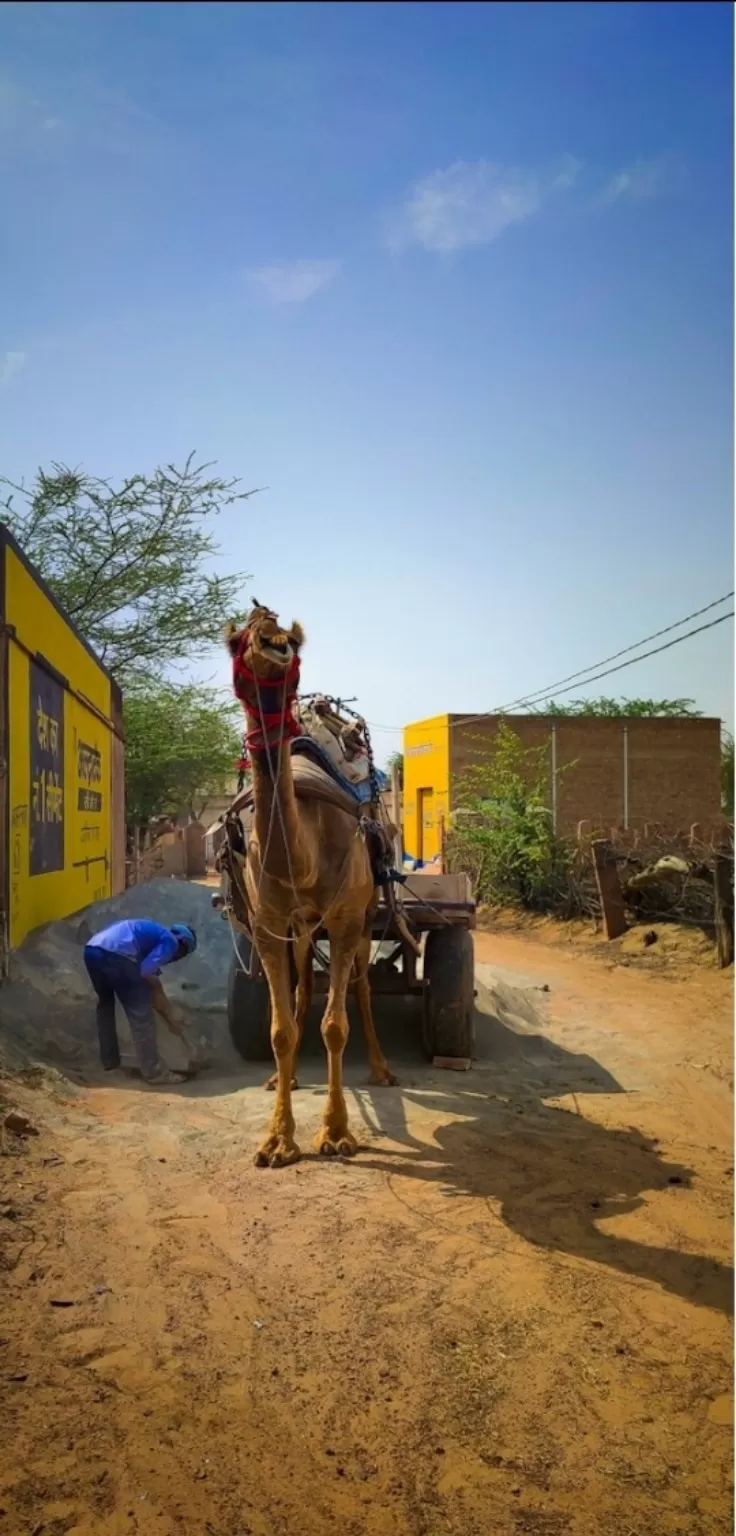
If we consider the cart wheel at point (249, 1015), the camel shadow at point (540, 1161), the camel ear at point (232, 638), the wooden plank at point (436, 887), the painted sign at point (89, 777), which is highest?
the camel ear at point (232, 638)

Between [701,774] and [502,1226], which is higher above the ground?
[701,774]

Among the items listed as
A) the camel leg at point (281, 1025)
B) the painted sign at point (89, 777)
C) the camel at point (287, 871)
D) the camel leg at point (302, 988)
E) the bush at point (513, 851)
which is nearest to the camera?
the camel at point (287, 871)

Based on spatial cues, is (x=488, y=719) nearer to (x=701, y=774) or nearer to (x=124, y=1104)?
(x=701, y=774)

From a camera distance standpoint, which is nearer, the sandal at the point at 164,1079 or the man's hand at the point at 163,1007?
the sandal at the point at 164,1079

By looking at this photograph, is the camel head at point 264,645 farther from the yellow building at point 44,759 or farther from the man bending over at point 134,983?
the yellow building at point 44,759

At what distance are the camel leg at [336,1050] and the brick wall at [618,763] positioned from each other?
19.9 metres

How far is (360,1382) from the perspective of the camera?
306cm

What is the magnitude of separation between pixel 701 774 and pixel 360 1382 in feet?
83.2

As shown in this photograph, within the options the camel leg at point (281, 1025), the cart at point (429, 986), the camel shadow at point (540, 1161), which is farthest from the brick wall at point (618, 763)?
the camel leg at point (281, 1025)

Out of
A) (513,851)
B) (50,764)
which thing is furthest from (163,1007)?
(513,851)

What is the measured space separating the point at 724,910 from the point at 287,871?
845 centimetres

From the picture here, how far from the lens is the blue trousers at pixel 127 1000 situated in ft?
22.0

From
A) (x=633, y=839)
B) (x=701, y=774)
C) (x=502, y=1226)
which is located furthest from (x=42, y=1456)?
(x=701, y=774)

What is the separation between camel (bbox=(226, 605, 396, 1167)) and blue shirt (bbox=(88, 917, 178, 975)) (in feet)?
4.34
